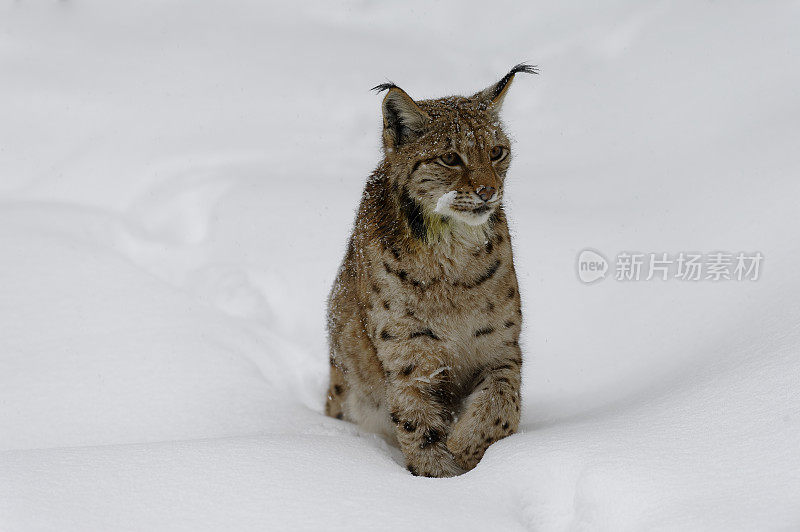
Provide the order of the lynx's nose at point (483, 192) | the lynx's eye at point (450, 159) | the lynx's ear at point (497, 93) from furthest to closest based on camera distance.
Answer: the lynx's ear at point (497, 93)
the lynx's eye at point (450, 159)
the lynx's nose at point (483, 192)

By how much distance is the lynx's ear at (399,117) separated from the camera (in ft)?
13.0

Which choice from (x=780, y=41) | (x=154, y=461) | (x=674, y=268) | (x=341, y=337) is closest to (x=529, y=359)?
(x=674, y=268)

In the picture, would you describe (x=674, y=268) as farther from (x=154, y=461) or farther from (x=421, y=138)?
(x=154, y=461)

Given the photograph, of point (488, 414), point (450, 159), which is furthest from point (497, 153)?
point (488, 414)

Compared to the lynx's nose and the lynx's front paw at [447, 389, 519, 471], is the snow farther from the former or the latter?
the lynx's nose

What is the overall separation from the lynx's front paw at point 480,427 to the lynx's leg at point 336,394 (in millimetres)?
974

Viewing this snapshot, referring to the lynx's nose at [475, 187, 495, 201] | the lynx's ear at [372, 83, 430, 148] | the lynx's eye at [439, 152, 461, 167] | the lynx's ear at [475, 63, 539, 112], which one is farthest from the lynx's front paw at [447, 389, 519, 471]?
the lynx's ear at [475, 63, 539, 112]

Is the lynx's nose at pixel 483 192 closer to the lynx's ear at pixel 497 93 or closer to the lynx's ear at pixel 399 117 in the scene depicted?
the lynx's ear at pixel 399 117

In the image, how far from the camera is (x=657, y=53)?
9.36 meters

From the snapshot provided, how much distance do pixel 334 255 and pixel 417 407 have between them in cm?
326

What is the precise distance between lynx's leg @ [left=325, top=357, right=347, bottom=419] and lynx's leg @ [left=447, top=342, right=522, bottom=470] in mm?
923

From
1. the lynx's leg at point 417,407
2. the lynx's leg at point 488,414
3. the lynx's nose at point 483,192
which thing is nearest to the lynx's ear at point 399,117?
the lynx's nose at point 483,192

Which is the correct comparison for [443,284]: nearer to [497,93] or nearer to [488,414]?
[488,414]

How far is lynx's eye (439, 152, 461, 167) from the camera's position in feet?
12.7
